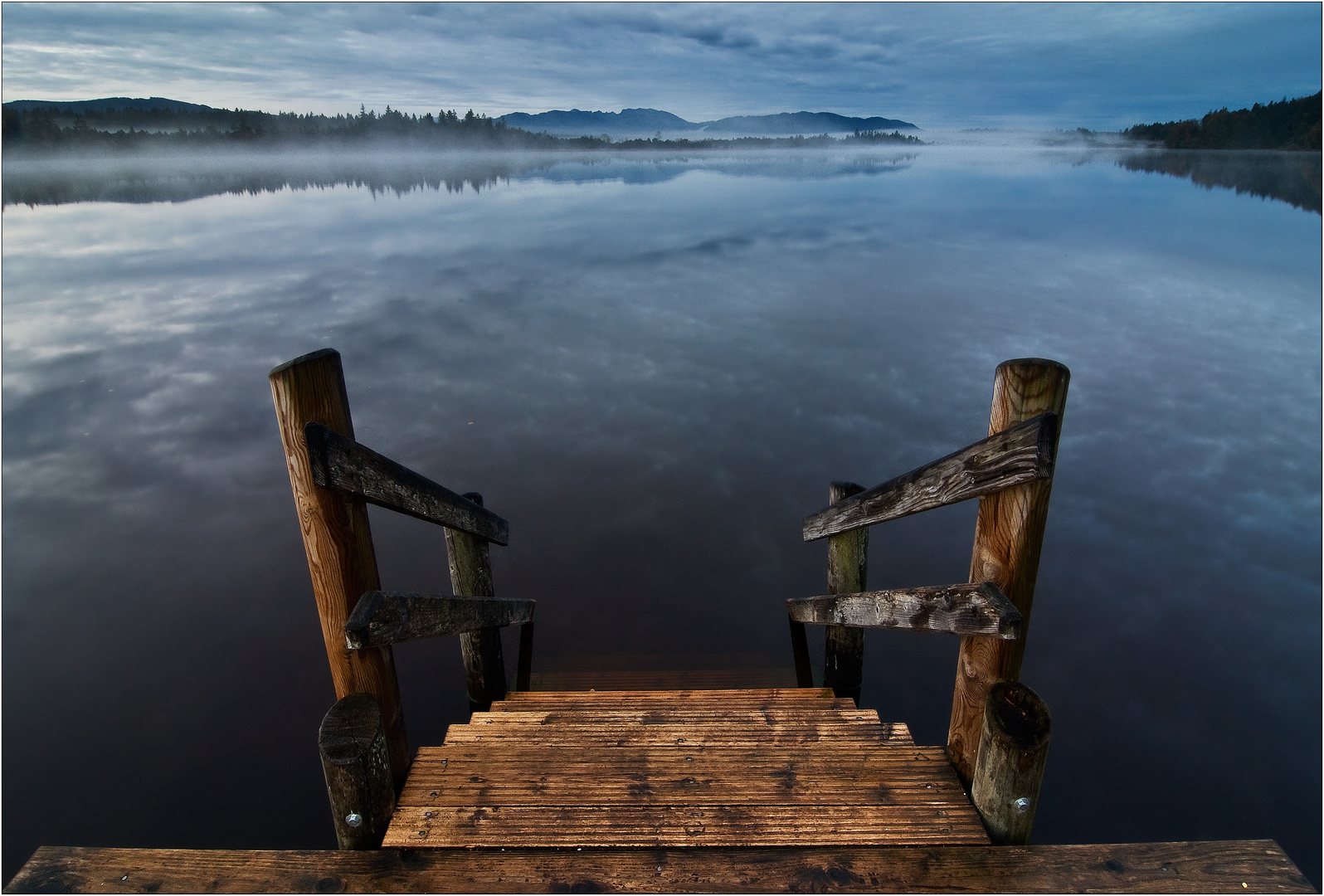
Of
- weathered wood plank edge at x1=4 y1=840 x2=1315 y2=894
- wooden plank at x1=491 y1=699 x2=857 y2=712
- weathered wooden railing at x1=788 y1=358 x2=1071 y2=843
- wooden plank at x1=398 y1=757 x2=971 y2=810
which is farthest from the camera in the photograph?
wooden plank at x1=491 y1=699 x2=857 y2=712

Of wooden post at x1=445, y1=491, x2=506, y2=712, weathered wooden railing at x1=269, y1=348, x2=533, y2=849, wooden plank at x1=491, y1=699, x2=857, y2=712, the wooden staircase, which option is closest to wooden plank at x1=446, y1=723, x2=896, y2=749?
the wooden staircase

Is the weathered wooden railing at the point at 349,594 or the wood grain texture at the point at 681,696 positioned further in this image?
the wood grain texture at the point at 681,696

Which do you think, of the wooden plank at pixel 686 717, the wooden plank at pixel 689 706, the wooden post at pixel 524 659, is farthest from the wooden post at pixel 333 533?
the wooden post at pixel 524 659

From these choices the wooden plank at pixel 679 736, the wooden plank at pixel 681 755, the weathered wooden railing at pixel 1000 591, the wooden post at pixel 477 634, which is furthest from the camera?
the wooden post at pixel 477 634

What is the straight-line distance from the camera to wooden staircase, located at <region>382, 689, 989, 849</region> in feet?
8.90

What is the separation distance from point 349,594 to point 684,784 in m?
1.62

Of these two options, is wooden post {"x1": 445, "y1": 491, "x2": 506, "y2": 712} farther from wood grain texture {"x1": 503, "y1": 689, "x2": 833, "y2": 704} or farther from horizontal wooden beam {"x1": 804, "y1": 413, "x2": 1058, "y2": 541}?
horizontal wooden beam {"x1": 804, "y1": 413, "x2": 1058, "y2": 541}

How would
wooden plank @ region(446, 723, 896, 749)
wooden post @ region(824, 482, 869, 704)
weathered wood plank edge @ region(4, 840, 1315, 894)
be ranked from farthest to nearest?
wooden post @ region(824, 482, 869, 704) → wooden plank @ region(446, 723, 896, 749) → weathered wood plank edge @ region(4, 840, 1315, 894)

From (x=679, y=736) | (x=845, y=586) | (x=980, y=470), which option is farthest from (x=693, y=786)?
(x=845, y=586)

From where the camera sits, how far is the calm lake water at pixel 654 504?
231 inches

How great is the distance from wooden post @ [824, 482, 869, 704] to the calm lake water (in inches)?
36.4

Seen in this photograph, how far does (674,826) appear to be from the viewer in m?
2.75

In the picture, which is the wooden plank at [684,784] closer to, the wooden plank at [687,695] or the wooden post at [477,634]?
the wooden plank at [687,695]

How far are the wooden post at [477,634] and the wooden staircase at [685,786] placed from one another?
1.57 m
